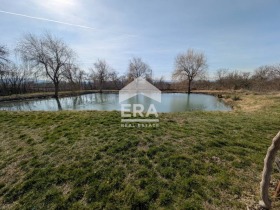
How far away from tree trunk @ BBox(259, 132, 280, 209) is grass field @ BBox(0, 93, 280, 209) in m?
0.17

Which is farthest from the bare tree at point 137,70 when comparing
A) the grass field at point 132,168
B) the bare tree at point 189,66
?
the grass field at point 132,168

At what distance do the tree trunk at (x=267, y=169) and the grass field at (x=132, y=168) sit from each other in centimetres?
17

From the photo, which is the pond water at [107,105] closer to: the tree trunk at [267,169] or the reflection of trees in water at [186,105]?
the reflection of trees in water at [186,105]

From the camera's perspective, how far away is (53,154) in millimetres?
3197

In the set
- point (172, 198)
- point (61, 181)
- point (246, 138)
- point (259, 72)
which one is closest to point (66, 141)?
point (61, 181)

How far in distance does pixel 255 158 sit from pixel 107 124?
3879 mm

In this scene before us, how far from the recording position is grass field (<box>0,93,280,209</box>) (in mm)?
2094

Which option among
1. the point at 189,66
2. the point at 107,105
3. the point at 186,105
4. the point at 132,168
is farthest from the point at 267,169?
the point at 189,66

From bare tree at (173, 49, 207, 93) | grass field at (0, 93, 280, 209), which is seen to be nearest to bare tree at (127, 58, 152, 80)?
bare tree at (173, 49, 207, 93)

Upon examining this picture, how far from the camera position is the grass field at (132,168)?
2.09 meters

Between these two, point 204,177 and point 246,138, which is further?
point 246,138

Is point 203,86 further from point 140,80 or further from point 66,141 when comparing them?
point 66,141

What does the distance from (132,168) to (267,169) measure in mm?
1919

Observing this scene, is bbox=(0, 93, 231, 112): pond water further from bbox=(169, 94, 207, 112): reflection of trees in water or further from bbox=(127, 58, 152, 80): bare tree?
bbox=(127, 58, 152, 80): bare tree
